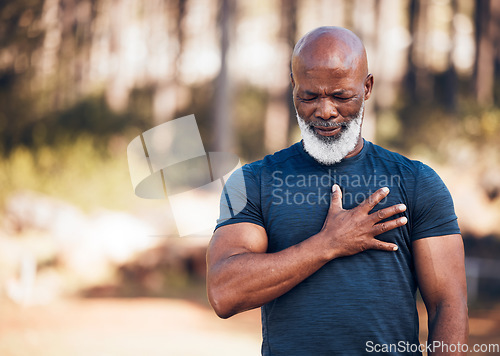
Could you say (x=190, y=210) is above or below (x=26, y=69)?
below

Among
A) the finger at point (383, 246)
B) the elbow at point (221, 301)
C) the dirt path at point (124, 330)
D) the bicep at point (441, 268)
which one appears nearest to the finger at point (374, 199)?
the finger at point (383, 246)

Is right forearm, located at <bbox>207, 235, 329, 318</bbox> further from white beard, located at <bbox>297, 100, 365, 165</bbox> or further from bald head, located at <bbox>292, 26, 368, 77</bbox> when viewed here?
bald head, located at <bbox>292, 26, 368, 77</bbox>

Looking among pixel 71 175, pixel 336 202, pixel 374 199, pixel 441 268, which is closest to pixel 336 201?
pixel 336 202

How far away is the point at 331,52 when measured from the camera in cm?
234

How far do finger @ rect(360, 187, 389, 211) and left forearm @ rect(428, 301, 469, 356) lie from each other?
48 cm

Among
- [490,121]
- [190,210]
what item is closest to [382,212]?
[190,210]

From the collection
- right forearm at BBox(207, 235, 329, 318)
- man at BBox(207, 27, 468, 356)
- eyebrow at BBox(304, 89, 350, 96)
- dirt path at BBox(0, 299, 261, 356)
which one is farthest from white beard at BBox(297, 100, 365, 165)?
dirt path at BBox(0, 299, 261, 356)

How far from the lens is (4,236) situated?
12.3 meters

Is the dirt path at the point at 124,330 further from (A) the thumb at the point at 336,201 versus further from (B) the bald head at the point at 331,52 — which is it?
(B) the bald head at the point at 331,52

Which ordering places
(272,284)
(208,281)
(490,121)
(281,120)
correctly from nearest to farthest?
1. (272,284)
2. (208,281)
3. (490,121)
4. (281,120)

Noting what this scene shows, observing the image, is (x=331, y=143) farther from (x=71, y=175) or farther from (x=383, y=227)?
(x=71, y=175)

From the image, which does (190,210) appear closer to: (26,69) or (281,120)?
(26,69)

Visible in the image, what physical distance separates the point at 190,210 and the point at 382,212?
1070 cm

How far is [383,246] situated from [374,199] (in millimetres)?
183
